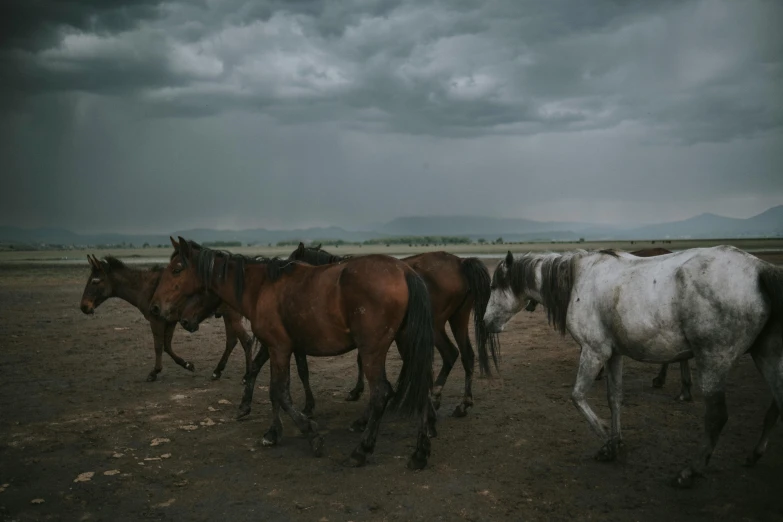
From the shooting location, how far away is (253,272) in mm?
6238

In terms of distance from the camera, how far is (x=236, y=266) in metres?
6.25

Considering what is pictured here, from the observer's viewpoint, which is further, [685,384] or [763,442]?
[685,384]

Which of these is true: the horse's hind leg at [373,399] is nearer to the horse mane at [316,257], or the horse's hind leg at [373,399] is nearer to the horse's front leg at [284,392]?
the horse's front leg at [284,392]

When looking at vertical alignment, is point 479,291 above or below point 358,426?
above

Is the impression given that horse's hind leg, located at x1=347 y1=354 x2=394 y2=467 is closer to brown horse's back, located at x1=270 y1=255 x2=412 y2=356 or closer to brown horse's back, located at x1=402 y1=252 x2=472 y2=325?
brown horse's back, located at x1=270 y1=255 x2=412 y2=356

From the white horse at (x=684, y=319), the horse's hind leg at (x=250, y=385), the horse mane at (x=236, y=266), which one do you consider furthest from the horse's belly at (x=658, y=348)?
the horse's hind leg at (x=250, y=385)

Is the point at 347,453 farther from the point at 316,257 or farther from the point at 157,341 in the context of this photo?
the point at 157,341

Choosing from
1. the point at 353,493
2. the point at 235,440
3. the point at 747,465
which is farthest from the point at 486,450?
the point at 235,440

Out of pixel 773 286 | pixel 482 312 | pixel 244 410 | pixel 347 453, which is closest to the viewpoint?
pixel 773 286

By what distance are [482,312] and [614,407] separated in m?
2.35

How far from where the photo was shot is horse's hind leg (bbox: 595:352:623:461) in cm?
519

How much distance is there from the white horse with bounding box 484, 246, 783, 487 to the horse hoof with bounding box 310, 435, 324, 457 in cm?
274

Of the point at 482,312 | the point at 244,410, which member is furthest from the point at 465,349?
the point at 244,410

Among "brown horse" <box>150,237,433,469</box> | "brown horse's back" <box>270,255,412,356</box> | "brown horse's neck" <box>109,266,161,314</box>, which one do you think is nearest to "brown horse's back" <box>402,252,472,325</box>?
"brown horse" <box>150,237,433,469</box>
